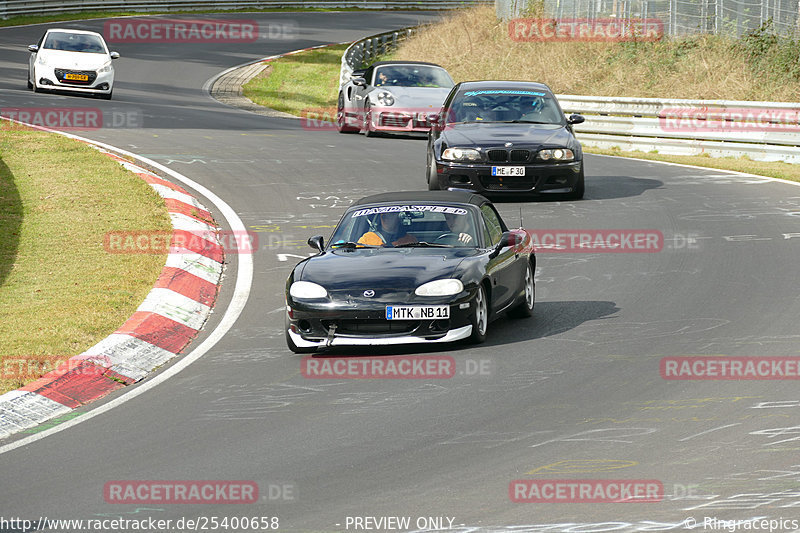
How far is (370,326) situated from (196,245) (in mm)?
4891

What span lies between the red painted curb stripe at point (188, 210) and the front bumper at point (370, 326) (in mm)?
6278

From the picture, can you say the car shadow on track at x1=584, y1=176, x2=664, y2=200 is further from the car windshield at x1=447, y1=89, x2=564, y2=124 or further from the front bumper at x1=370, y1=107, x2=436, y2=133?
the front bumper at x1=370, y1=107, x2=436, y2=133

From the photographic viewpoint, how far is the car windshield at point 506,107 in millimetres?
18719

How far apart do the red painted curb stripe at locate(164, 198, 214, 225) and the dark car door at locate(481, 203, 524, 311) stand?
5.39 meters

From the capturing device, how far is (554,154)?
57.9ft

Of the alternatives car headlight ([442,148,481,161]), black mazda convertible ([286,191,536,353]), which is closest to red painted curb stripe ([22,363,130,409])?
black mazda convertible ([286,191,536,353])

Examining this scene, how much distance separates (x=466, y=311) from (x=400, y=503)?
3746 millimetres

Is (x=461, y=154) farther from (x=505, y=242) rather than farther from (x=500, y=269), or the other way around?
(x=500, y=269)

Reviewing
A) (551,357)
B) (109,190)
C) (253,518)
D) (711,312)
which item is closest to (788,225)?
(711,312)

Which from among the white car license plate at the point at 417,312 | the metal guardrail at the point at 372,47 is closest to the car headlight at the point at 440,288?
the white car license plate at the point at 417,312

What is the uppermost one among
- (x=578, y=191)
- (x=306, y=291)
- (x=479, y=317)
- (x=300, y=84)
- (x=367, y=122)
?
(x=306, y=291)

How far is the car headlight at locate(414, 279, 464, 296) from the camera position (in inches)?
391

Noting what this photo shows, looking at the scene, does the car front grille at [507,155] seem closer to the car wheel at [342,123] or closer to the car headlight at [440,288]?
the car headlight at [440,288]

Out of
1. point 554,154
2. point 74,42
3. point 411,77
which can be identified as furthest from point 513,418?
point 74,42
